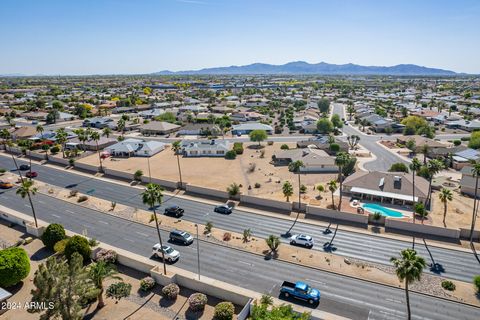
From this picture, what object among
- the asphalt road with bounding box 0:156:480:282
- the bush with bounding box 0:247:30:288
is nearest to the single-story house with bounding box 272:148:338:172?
the asphalt road with bounding box 0:156:480:282

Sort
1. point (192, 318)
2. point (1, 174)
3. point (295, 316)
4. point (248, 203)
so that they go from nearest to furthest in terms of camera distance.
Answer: point (295, 316), point (192, 318), point (248, 203), point (1, 174)

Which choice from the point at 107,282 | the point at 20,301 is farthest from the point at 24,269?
the point at 107,282

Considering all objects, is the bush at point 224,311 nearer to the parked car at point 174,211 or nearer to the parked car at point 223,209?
the parked car at point 223,209

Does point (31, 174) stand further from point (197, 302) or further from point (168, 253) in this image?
point (197, 302)

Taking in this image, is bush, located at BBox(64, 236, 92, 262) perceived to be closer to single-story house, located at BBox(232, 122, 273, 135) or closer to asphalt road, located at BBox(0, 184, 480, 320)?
asphalt road, located at BBox(0, 184, 480, 320)

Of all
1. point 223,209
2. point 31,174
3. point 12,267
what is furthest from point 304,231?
point 31,174

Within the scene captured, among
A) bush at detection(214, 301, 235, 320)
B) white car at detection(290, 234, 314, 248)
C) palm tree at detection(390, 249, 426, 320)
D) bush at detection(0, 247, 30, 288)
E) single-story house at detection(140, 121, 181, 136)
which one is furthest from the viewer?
single-story house at detection(140, 121, 181, 136)

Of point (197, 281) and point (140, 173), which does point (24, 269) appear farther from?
point (140, 173)
